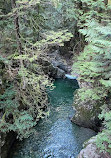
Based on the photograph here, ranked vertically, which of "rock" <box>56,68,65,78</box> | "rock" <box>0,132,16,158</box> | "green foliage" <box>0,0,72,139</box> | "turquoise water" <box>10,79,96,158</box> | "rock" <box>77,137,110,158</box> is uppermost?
"green foliage" <box>0,0,72,139</box>

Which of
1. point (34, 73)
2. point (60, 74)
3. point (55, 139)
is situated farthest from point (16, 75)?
point (60, 74)

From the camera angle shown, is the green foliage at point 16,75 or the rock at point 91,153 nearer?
the rock at point 91,153

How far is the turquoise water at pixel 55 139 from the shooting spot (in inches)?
240

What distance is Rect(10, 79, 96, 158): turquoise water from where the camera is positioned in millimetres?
6084

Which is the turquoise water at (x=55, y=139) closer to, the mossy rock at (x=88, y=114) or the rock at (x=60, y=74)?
the mossy rock at (x=88, y=114)

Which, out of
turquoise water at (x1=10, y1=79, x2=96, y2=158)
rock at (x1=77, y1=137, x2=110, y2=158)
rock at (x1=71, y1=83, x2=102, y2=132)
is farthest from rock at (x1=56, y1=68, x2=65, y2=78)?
rock at (x1=77, y1=137, x2=110, y2=158)

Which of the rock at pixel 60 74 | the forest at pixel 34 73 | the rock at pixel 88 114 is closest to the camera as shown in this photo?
the forest at pixel 34 73

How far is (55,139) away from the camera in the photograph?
22.5ft

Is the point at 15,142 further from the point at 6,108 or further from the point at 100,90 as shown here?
the point at 100,90

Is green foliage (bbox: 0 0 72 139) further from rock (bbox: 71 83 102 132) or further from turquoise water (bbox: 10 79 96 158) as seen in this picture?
rock (bbox: 71 83 102 132)

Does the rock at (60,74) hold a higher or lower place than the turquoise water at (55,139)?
lower

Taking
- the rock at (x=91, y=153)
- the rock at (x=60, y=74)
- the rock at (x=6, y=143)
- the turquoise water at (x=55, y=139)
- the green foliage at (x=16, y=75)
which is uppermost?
the green foliage at (x=16, y=75)

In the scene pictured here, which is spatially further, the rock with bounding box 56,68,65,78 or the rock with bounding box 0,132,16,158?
the rock with bounding box 56,68,65,78

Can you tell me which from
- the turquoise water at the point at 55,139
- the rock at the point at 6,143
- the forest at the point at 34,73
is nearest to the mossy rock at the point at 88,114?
the forest at the point at 34,73
